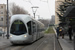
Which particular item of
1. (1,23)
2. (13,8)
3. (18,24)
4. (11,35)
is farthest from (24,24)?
(13,8)

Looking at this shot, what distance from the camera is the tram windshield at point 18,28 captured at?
16.4 m

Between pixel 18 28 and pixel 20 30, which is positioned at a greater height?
pixel 18 28

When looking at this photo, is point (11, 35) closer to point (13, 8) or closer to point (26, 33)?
point (26, 33)

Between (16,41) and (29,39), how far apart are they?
143 centimetres

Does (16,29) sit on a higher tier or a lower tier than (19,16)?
lower

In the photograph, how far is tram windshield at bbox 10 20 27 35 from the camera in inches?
646

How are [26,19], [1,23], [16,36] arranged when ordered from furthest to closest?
1. [1,23]
2. [26,19]
3. [16,36]

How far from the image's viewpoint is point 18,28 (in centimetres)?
1664

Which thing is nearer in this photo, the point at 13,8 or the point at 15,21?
the point at 15,21

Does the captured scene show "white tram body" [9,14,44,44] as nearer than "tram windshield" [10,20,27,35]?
Yes

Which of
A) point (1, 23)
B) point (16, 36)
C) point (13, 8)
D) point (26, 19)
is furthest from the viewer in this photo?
point (13, 8)

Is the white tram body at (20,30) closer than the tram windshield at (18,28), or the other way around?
the white tram body at (20,30)

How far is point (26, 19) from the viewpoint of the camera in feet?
56.7

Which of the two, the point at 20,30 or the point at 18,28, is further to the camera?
the point at 18,28
